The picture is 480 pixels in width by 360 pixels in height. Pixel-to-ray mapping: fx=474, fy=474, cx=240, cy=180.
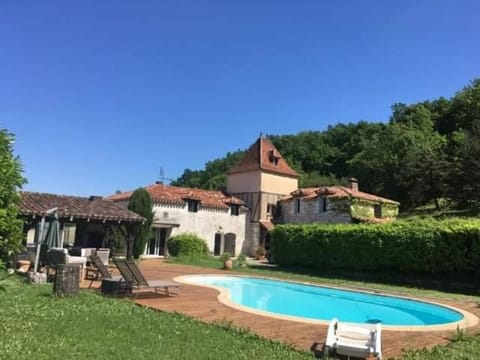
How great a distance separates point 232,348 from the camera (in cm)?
749

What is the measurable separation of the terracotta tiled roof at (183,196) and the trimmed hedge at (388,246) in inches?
435

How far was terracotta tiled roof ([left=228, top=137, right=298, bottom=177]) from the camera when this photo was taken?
1711 inches

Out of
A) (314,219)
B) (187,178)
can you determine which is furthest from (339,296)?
(187,178)

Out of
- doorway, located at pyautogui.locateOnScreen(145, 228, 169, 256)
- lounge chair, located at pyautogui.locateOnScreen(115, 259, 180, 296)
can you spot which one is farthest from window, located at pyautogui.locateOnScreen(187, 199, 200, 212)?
lounge chair, located at pyautogui.locateOnScreen(115, 259, 180, 296)

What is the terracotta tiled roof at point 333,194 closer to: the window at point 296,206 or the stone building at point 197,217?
the window at point 296,206

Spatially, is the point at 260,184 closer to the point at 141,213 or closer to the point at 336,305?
the point at 141,213

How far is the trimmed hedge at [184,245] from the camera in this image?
3641 centimetres

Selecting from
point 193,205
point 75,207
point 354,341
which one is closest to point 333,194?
point 193,205

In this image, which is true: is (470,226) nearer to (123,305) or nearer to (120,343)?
(123,305)

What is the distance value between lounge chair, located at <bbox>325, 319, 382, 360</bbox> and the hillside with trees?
3674 centimetres

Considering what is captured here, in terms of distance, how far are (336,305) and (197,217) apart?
953 inches

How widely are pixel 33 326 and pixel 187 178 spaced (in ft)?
273

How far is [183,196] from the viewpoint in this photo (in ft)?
128

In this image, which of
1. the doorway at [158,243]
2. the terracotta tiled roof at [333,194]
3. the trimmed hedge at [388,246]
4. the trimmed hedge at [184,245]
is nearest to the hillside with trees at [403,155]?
the terracotta tiled roof at [333,194]
